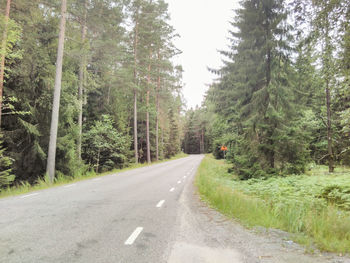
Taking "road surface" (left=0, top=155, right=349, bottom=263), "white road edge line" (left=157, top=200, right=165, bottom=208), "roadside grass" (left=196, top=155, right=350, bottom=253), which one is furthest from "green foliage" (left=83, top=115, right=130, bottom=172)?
"roadside grass" (left=196, top=155, right=350, bottom=253)

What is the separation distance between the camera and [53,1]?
13094 millimetres

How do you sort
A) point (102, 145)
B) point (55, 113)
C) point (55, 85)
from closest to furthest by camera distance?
point (55, 113)
point (55, 85)
point (102, 145)

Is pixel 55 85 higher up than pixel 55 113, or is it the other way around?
pixel 55 85

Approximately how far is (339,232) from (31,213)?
6909 millimetres

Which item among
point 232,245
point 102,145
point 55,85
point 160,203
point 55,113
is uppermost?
point 55,85

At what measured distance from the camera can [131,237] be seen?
3.99 meters

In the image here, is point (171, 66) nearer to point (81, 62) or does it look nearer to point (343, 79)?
point (81, 62)

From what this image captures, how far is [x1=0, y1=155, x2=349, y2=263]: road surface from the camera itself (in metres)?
3.24

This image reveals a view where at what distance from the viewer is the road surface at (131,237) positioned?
3.24 meters

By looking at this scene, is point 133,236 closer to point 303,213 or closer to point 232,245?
point 232,245

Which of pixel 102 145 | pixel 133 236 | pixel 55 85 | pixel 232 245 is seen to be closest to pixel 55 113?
pixel 55 85

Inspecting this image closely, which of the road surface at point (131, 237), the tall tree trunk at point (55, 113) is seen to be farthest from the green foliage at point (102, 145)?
the road surface at point (131, 237)

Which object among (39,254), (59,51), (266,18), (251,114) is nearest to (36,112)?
(59,51)

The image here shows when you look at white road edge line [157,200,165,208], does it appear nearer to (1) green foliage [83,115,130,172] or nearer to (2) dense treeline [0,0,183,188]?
(2) dense treeline [0,0,183,188]
